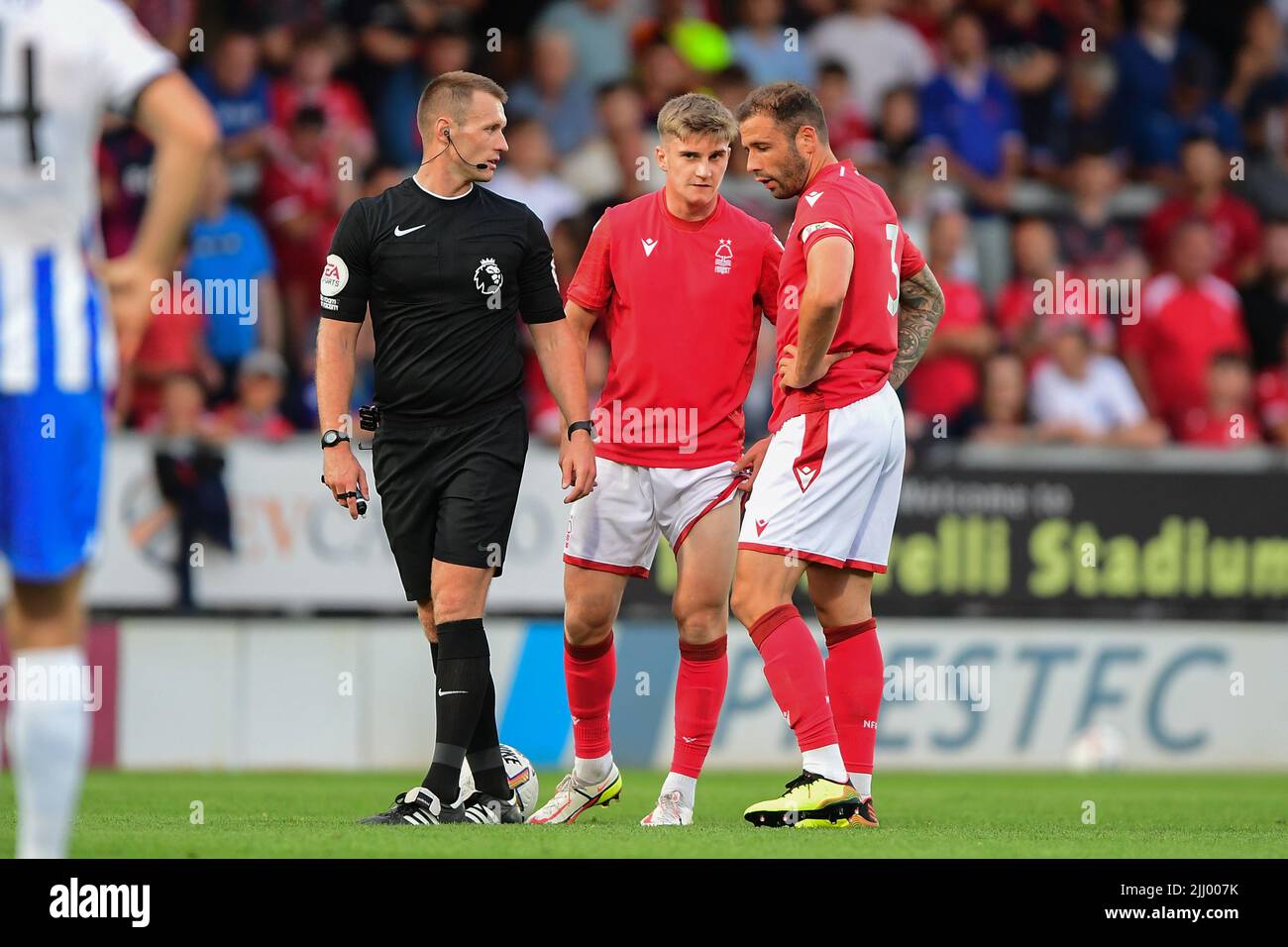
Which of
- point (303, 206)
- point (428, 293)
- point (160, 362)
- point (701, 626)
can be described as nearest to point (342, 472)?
point (428, 293)

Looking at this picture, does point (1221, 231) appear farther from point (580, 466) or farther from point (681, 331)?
point (580, 466)

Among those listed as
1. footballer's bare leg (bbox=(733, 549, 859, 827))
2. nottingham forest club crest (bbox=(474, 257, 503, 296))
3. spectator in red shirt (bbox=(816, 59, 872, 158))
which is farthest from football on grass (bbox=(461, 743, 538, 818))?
spectator in red shirt (bbox=(816, 59, 872, 158))

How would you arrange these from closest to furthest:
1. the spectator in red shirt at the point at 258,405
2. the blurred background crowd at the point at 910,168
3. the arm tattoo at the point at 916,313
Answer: the arm tattoo at the point at 916,313 < the spectator in red shirt at the point at 258,405 < the blurred background crowd at the point at 910,168

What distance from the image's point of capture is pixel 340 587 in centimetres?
1219

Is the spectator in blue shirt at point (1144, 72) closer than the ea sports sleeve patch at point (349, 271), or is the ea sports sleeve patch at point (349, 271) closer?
the ea sports sleeve patch at point (349, 271)

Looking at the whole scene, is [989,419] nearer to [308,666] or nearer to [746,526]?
[308,666]

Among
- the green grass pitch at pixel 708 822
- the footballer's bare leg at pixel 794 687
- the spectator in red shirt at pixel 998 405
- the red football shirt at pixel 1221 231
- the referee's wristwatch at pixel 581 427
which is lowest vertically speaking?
the green grass pitch at pixel 708 822

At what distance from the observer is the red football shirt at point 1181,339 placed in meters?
14.3

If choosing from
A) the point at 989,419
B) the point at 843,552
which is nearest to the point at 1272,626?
the point at 989,419

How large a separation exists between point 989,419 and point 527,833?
7781 mm

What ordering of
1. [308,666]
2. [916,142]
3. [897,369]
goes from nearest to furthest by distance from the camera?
[897,369] < [308,666] < [916,142]

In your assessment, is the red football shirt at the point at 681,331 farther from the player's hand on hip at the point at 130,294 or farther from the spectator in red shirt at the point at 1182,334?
the spectator in red shirt at the point at 1182,334

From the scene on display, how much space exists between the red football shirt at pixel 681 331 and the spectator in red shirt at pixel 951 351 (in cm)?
595

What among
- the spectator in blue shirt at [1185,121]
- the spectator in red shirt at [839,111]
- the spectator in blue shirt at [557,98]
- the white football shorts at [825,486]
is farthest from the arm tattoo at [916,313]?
the spectator in blue shirt at [1185,121]
